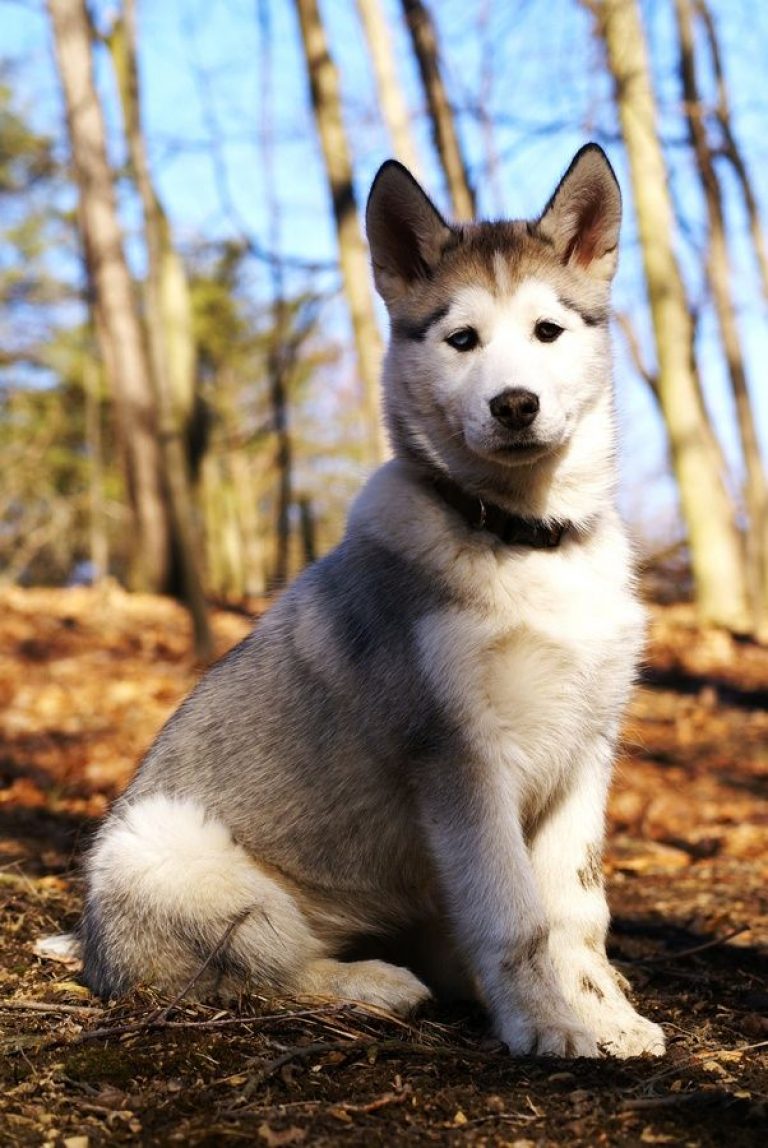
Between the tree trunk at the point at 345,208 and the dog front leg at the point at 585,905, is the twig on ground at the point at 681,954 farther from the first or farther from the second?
the tree trunk at the point at 345,208

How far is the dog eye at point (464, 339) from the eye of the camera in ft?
11.9

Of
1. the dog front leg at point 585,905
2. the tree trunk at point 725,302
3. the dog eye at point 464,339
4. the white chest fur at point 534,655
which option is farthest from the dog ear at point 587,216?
the tree trunk at point 725,302

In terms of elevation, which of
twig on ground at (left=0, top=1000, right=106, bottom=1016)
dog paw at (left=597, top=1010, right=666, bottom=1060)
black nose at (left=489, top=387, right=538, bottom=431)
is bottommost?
dog paw at (left=597, top=1010, right=666, bottom=1060)

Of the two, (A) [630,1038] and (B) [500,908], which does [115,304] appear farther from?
(A) [630,1038]

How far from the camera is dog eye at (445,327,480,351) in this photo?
11.9 ft

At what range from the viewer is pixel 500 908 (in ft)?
10.6

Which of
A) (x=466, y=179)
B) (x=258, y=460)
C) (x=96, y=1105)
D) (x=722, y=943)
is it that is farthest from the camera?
(x=258, y=460)

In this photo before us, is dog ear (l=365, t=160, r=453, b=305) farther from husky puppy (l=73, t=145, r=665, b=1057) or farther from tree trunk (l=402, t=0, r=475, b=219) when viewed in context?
tree trunk (l=402, t=0, r=475, b=219)

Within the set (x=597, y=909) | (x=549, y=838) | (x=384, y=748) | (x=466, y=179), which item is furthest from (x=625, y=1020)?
(x=466, y=179)

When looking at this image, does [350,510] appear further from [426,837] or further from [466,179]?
[466,179]

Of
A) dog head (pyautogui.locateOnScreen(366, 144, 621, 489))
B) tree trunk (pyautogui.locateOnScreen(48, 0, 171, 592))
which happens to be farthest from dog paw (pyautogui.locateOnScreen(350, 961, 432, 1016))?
tree trunk (pyautogui.locateOnScreen(48, 0, 171, 592))

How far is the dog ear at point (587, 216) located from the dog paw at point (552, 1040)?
2286 mm

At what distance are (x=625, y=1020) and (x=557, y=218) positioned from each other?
243cm

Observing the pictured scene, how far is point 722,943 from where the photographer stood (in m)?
4.53
